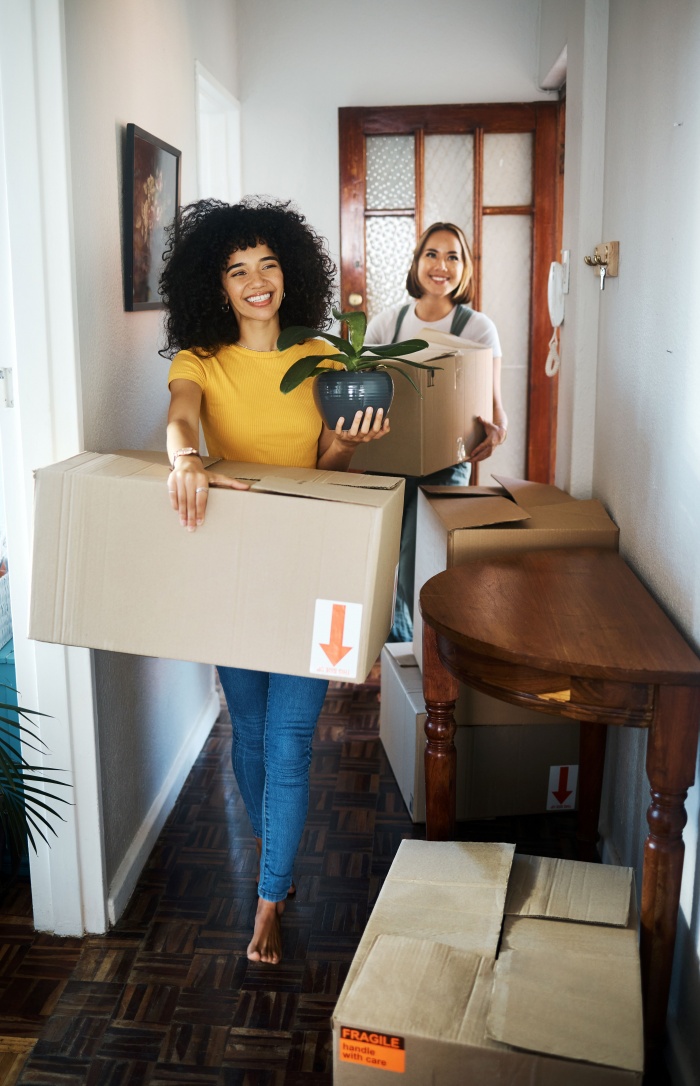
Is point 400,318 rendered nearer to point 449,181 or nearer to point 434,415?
point 434,415

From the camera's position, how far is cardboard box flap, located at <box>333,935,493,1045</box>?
1262mm

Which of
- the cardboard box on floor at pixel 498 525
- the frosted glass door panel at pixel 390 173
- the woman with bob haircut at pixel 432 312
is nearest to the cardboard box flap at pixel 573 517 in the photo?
the cardboard box on floor at pixel 498 525

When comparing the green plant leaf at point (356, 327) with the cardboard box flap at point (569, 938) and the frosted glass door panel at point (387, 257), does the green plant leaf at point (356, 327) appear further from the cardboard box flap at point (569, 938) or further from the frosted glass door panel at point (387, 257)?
the frosted glass door panel at point (387, 257)

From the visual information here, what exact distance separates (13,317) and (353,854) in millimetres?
1383

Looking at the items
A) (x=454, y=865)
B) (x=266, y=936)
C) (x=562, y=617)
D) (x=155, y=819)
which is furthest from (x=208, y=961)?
(x=562, y=617)

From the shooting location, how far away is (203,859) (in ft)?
7.54

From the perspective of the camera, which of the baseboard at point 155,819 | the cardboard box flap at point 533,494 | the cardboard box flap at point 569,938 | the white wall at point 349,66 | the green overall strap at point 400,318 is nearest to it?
the cardboard box flap at point 569,938

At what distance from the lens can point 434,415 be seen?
2.46 meters

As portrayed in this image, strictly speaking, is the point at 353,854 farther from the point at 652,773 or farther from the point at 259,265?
the point at 259,265

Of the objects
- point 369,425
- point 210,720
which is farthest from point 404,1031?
point 210,720

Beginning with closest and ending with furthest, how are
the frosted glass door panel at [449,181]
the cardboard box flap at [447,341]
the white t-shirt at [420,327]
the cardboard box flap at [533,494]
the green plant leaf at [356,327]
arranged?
1. the green plant leaf at [356,327]
2. the cardboard box flap at [533,494]
3. the cardboard box flap at [447,341]
4. the white t-shirt at [420,327]
5. the frosted glass door panel at [449,181]

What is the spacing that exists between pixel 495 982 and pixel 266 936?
0.73m

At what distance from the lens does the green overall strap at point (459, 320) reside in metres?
3.20

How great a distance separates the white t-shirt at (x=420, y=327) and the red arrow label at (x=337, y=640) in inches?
67.6
